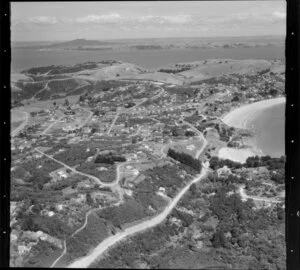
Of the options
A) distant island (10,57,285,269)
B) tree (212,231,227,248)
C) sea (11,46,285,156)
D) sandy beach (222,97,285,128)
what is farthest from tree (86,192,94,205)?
sandy beach (222,97,285,128)

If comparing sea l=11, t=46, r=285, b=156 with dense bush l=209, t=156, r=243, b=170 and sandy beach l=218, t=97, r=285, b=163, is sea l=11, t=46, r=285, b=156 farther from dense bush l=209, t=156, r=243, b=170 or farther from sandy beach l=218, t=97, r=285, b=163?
dense bush l=209, t=156, r=243, b=170

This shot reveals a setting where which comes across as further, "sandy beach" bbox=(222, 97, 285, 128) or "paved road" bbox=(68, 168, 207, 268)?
"sandy beach" bbox=(222, 97, 285, 128)

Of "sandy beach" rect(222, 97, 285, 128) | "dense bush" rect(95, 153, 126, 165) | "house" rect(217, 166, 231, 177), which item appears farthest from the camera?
"sandy beach" rect(222, 97, 285, 128)

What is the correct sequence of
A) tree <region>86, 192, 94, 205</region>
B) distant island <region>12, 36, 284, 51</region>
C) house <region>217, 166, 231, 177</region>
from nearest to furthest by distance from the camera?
1. distant island <region>12, 36, 284, 51</region>
2. tree <region>86, 192, 94, 205</region>
3. house <region>217, 166, 231, 177</region>

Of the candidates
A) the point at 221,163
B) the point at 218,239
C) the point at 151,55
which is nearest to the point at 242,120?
the point at 221,163

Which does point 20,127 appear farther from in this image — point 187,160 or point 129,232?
point 187,160

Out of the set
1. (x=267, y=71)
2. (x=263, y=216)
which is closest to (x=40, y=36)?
(x=267, y=71)
